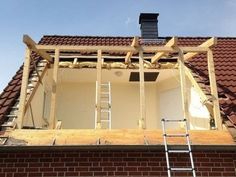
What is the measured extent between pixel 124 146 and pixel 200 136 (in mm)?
1475

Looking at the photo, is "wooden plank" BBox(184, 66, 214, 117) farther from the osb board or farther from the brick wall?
the brick wall

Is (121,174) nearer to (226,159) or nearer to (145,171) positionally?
(145,171)

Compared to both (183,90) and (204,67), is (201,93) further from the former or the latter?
(204,67)

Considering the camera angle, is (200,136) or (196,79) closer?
(200,136)

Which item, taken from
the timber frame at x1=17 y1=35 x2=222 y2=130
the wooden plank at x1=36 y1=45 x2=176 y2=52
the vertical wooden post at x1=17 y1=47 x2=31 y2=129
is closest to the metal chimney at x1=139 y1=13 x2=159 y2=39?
the timber frame at x1=17 y1=35 x2=222 y2=130

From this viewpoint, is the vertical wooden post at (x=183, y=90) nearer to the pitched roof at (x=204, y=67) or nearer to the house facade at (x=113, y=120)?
the house facade at (x=113, y=120)

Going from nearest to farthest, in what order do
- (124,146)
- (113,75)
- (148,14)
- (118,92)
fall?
(124,146) < (113,75) < (118,92) < (148,14)

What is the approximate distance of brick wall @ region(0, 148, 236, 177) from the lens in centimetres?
607

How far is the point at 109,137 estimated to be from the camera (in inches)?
247

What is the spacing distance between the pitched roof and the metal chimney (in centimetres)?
151

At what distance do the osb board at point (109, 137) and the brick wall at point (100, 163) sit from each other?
0.18 metres

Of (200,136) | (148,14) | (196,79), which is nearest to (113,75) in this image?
(196,79)

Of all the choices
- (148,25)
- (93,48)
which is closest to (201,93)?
(93,48)

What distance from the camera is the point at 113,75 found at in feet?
32.9
